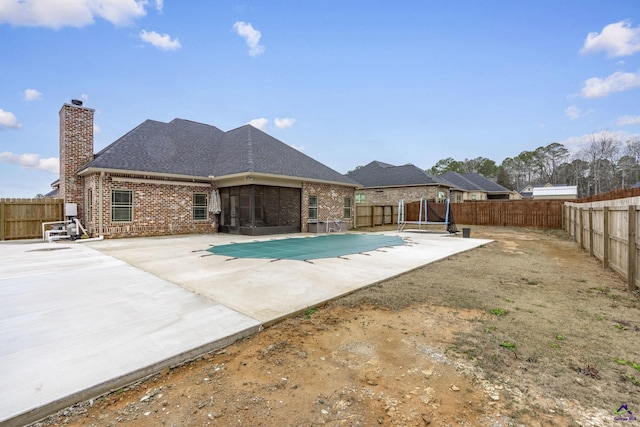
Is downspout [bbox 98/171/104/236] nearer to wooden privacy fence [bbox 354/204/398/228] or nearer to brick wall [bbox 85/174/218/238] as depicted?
brick wall [bbox 85/174/218/238]

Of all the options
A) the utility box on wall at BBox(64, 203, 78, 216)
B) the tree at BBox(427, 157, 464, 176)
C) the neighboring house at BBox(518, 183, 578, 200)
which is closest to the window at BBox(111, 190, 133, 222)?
the utility box on wall at BBox(64, 203, 78, 216)

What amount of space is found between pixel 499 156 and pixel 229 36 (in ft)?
203

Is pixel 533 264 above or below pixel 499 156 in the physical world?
below

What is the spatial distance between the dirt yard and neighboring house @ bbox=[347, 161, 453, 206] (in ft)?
70.3

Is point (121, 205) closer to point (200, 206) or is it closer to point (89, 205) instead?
point (89, 205)

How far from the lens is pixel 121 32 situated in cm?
1266

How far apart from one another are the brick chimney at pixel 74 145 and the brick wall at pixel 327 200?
10504 mm

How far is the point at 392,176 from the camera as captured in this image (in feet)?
94.2

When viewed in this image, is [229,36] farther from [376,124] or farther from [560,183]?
[560,183]

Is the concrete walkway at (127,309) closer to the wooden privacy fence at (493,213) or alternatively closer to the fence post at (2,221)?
the fence post at (2,221)

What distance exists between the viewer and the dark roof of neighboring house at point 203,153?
13.3 meters

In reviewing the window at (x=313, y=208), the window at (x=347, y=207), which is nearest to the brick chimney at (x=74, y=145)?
the window at (x=313, y=208)

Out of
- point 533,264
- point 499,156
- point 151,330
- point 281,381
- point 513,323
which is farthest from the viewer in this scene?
point 499,156

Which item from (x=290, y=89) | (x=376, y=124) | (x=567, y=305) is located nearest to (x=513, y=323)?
(x=567, y=305)
